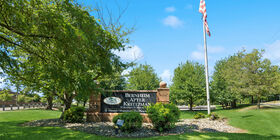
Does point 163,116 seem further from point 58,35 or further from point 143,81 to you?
point 143,81

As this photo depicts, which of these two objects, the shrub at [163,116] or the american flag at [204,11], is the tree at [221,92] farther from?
the shrub at [163,116]

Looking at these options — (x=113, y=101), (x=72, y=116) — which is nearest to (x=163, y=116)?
(x=113, y=101)

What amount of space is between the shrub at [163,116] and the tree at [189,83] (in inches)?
548

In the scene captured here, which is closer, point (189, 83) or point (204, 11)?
point (204, 11)

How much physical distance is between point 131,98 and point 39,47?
6.38 m

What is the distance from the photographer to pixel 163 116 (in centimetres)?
816

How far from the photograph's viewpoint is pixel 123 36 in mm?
12242

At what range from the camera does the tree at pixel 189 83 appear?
2198 centimetres

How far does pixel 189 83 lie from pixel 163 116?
14994mm

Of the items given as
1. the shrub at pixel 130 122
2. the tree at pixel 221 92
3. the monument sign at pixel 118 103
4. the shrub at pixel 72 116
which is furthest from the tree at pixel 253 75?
the shrub at pixel 72 116

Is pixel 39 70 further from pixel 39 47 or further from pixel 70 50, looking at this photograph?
pixel 70 50

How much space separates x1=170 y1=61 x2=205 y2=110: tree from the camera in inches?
866

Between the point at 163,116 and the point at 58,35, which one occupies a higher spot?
the point at 58,35

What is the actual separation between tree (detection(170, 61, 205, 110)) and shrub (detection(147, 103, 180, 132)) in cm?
1391
